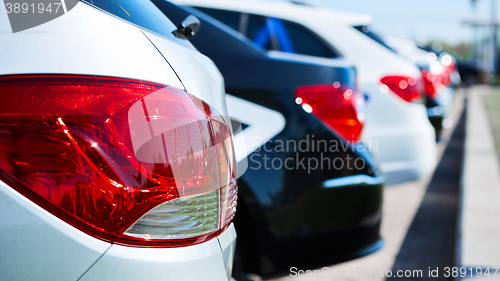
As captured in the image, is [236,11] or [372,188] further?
[236,11]

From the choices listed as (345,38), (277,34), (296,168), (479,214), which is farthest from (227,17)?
(479,214)

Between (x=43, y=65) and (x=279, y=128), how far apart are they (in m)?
1.19

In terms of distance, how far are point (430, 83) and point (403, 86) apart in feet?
8.29

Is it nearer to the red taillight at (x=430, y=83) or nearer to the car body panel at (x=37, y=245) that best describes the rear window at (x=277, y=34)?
the red taillight at (x=430, y=83)

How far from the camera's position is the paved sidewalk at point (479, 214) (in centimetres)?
302

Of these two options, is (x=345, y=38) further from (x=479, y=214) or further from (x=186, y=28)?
(x=186, y=28)

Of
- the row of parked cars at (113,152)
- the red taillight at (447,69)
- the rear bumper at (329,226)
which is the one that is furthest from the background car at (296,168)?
the red taillight at (447,69)

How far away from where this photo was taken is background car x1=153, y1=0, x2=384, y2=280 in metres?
2.10

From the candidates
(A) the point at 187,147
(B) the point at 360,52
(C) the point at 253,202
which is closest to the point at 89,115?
(A) the point at 187,147

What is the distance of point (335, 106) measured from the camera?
7.80 ft

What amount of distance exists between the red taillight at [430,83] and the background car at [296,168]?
4.36 m

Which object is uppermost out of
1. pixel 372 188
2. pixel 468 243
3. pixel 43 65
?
pixel 43 65

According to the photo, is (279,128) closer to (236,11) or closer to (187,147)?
(187,147)

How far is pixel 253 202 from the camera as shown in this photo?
6.80ft
